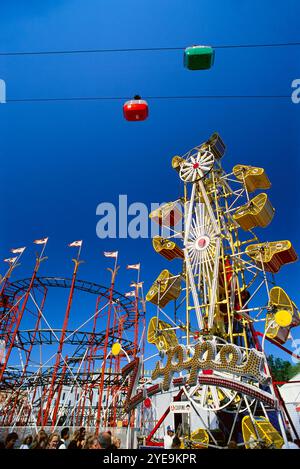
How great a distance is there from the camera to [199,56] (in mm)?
8828

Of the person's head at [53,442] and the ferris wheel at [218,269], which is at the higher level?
the ferris wheel at [218,269]

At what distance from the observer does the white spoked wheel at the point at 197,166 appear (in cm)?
1809

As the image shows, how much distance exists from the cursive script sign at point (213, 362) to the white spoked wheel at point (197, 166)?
1003cm

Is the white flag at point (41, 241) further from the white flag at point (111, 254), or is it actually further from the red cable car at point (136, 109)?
the red cable car at point (136, 109)

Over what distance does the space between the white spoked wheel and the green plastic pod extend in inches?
361

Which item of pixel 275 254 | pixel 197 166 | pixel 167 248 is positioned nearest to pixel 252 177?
pixel 197 166

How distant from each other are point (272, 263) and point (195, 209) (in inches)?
217

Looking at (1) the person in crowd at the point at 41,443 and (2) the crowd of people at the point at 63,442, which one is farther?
(1) the person in crowd at the point at 41,443

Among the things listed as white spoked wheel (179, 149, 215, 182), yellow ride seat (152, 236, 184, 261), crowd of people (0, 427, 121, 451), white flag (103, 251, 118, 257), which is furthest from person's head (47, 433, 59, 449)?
white flag (103, 251, 118, 257)

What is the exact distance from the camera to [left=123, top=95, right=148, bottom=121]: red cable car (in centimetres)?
1045

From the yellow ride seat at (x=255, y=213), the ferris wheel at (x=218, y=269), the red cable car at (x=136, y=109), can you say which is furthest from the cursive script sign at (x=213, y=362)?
the red cable car at (x=136, y=109)

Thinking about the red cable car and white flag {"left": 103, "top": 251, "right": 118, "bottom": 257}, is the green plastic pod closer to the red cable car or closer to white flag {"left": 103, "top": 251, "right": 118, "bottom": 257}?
the red cable car
